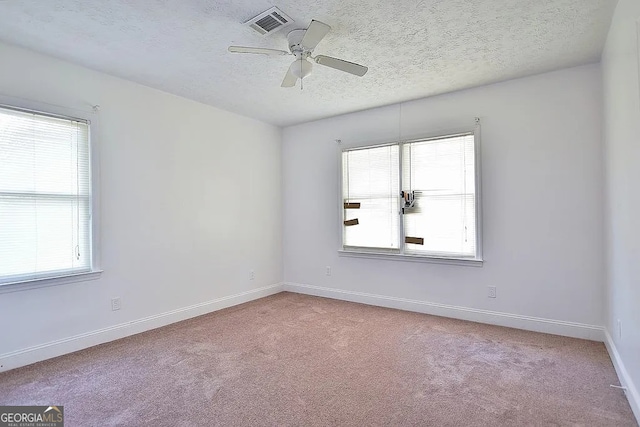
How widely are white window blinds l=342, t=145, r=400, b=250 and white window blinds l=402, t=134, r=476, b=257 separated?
18cm

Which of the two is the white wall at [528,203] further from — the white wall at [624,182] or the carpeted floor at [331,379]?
the carpeted floor at [331,379]

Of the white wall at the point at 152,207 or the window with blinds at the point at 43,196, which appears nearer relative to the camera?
the window with blinds at the point at 43,196

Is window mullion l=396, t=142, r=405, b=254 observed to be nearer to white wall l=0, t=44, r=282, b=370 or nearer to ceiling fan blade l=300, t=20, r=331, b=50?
white wall l=0, t=44, r=282, b=370

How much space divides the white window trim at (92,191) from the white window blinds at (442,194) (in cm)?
338

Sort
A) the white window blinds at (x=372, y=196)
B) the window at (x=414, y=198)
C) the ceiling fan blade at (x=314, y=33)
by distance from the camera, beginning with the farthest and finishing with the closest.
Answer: the white window blinds at (x=372, y=196)
the window at (x=414, y=198)
the ceiling fan blade at (x=314, y=33)

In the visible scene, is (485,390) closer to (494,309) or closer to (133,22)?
(494,309)

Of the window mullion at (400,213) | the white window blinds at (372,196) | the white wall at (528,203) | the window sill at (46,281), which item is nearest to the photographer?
the window sill at (46,281)

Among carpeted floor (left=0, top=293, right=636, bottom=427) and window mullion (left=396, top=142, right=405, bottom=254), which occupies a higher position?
window mullion (left=396, top=142, right=405, bottom=254)

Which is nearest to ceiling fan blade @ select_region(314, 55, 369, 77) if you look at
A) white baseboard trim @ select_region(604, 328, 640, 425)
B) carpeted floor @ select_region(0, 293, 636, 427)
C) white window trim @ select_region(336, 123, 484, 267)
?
white window trim @ select_region(336, 123, 484, 267)

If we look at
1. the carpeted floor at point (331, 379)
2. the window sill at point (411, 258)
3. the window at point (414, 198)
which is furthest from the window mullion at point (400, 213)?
the carpeted floor at point (331, 379)

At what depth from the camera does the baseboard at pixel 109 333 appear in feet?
8.86

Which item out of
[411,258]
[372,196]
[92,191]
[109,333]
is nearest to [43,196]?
[92,191]

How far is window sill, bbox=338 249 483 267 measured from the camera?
3.74 metres

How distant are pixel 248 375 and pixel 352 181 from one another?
292 centimetres
